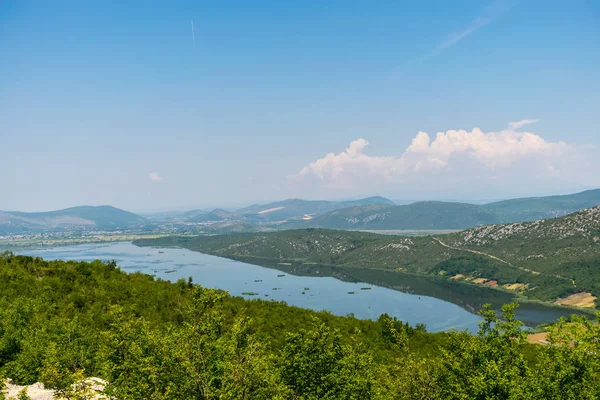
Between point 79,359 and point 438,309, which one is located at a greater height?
point 79,359

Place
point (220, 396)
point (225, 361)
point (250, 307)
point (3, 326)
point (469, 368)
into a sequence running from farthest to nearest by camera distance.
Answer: point (250, 307)
point (3, 326)
point (469, 368)
point (225, 361)
point (220, 396)

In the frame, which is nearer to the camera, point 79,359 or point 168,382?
point 168,382

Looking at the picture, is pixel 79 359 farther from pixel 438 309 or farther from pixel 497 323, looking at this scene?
pixel 438 309

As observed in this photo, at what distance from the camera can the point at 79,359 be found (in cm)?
2825

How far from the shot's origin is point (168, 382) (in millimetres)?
18734

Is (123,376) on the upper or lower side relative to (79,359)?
upper

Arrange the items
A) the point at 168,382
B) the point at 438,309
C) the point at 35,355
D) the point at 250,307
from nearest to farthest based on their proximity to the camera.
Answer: the point at 168,382
the point at 35,355
the point at 250,307
the point at 438,309

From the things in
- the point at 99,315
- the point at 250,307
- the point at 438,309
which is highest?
the point at 99,315

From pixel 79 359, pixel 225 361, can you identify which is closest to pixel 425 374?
pixel 225 361

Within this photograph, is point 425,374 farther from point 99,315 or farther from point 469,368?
point 99,315

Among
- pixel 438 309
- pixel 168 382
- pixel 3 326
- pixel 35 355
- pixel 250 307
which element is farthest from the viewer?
pixel 438 309

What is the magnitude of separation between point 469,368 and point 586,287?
666 ft

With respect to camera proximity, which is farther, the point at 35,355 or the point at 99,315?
the point at 99,315

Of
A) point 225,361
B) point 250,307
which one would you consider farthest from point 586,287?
point 225,361
